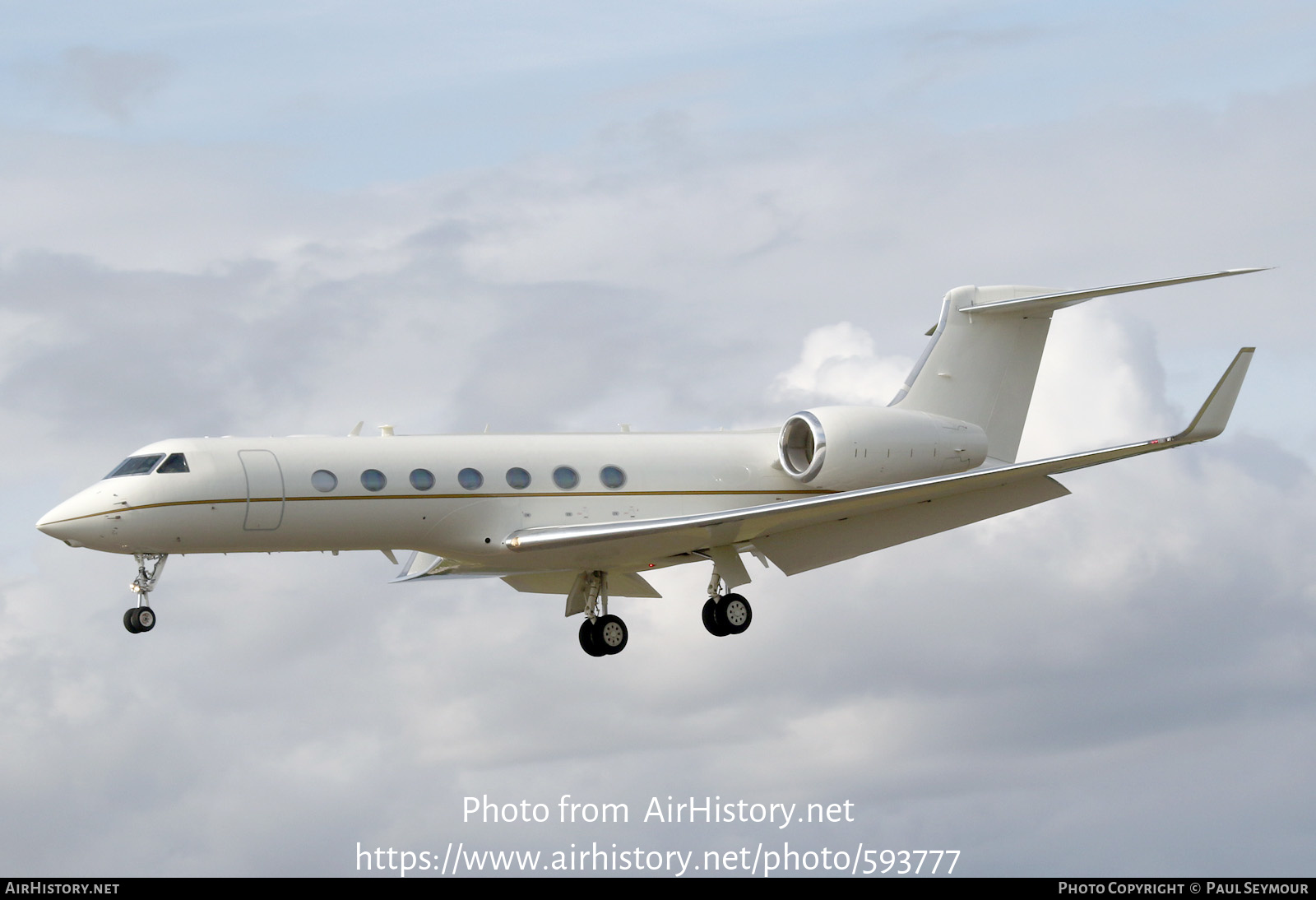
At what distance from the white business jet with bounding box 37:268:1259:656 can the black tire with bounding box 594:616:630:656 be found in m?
0.03

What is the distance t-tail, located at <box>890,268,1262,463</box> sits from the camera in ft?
101

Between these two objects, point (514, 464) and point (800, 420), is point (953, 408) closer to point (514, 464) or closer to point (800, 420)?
point (800, 420)

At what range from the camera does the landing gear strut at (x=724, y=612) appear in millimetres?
28547

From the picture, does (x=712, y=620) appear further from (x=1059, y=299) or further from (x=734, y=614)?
(x=1059, y=299)

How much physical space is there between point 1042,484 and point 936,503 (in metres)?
1.91

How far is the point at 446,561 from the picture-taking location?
2956 centimetres

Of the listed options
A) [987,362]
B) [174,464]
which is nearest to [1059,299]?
[987,362]

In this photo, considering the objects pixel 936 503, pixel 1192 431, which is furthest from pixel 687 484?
pixel 1192 431

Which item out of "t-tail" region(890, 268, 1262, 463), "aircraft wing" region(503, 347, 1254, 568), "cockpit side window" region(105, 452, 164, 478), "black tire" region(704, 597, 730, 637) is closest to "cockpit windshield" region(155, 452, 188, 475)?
"cockpit side window" region(105, 452, 164, 478)

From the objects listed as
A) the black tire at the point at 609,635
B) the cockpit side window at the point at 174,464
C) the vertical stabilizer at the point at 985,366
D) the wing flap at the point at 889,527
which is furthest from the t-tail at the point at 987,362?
the cockpit side window at the point at 174,464

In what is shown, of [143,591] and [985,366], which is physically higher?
[985,366]

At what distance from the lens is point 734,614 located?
28.6 meters

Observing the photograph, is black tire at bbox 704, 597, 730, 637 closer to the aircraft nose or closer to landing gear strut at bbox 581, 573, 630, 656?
landing gear strut at bbox 581, 573, 630, 656

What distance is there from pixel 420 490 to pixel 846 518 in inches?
301
